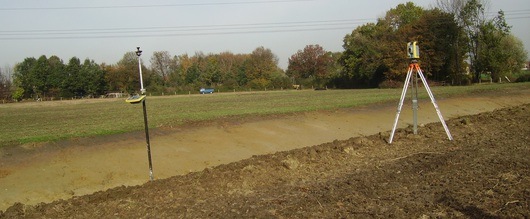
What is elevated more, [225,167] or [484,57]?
[484,57]

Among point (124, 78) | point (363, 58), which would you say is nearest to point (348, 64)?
point (363, 58)

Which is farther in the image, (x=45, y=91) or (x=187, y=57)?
(x=187, y=57)

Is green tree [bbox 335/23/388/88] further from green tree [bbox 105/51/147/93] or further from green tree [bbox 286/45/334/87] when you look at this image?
green tree [bbox 105/51/147/93]

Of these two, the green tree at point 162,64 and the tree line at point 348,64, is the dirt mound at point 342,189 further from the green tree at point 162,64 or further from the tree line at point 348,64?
the green tree at point 162,64

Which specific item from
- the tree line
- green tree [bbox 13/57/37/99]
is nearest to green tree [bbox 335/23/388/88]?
the tree line

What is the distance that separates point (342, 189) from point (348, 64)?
6874cm

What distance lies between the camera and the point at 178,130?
1357 centimetres

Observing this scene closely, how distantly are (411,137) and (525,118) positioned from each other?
599 centimetres

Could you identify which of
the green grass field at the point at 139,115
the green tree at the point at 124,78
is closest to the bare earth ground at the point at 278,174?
the green grass field at the point at 139,115

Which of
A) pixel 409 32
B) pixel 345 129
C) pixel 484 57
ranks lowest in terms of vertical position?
pixel 345 129

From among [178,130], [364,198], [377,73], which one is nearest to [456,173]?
[364,198]

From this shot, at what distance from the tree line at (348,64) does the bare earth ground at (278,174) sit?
136 feet

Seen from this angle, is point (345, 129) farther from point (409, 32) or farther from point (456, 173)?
point (409, 32)

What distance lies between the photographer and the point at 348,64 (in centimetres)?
7375
